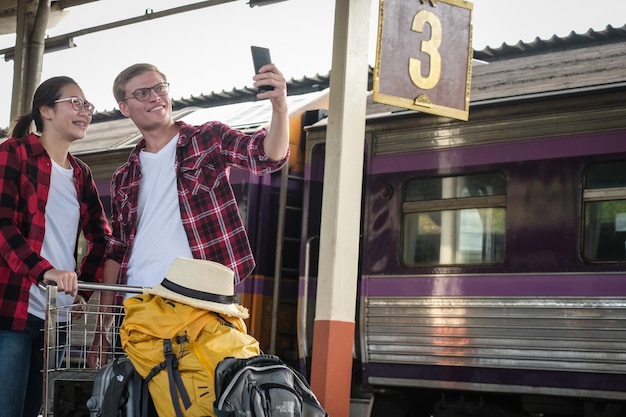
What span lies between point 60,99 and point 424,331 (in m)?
5.59

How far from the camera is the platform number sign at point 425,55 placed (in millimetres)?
8062

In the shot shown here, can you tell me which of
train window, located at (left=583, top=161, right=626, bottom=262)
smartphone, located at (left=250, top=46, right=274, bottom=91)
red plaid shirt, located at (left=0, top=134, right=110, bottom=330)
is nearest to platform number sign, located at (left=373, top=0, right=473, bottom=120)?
train window, located at (left=583, top=161, right=626, bottom=262)

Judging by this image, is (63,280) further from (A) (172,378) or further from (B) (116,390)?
(A) (172,378)

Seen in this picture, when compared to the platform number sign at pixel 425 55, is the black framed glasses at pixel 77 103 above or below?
below

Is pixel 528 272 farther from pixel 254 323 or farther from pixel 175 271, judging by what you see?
pixel 175 271

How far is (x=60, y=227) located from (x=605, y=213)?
17.5 feet

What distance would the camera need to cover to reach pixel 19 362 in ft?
15.2

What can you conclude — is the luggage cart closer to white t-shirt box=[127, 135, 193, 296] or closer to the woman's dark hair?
white t-shirt box=[127, 135, 193, 296]

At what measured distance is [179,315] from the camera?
159 inches

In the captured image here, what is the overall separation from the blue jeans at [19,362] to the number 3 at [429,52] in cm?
419

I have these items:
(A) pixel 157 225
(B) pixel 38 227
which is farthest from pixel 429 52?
(B) pixel 38 227

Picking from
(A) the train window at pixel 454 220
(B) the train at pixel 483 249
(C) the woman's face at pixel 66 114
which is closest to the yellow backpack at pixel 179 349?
(C) the woman's face at pixel 66 114

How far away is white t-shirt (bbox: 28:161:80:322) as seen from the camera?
4707mm

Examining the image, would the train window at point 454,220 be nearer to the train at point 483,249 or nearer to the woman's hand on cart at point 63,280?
the train at point 483,249
